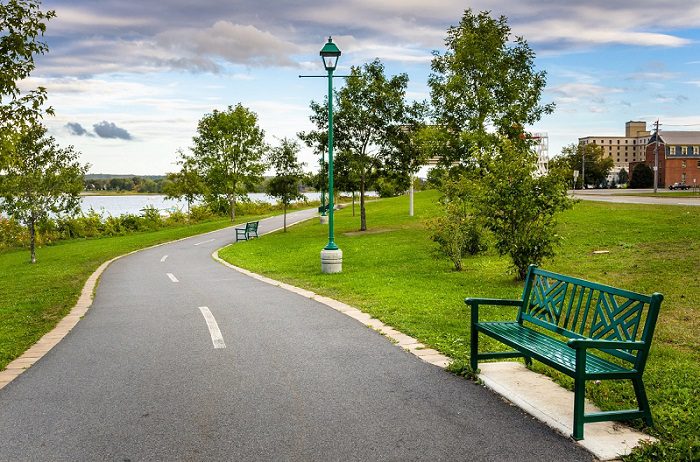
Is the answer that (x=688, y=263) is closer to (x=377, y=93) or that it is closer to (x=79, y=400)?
(x=79, y=400)

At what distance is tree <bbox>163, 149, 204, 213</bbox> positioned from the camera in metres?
50.5

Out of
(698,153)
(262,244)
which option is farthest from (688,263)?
(698,153)

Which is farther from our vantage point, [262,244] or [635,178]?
[635,178]

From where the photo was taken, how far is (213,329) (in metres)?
8.73

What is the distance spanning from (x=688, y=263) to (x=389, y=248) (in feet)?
35.6

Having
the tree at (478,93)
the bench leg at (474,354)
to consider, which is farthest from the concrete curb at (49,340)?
the tree at (478,93)

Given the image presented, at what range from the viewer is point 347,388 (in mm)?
5734

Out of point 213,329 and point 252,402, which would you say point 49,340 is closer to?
point 213,329

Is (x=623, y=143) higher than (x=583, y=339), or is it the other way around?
(x=623, y=143)

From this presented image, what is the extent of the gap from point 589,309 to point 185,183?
47.7m

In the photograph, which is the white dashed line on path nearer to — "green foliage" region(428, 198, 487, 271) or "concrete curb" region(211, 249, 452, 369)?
"concrete curb" region(211, 249, 452, 369)

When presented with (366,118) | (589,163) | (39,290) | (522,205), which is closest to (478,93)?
(366,118)

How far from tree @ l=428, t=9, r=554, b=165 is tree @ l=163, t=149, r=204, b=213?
29130mm

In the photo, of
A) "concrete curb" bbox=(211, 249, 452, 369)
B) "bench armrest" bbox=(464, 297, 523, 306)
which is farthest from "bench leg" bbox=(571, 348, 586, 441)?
"concrete curb" bbox=(211, 249, 452, 369)
